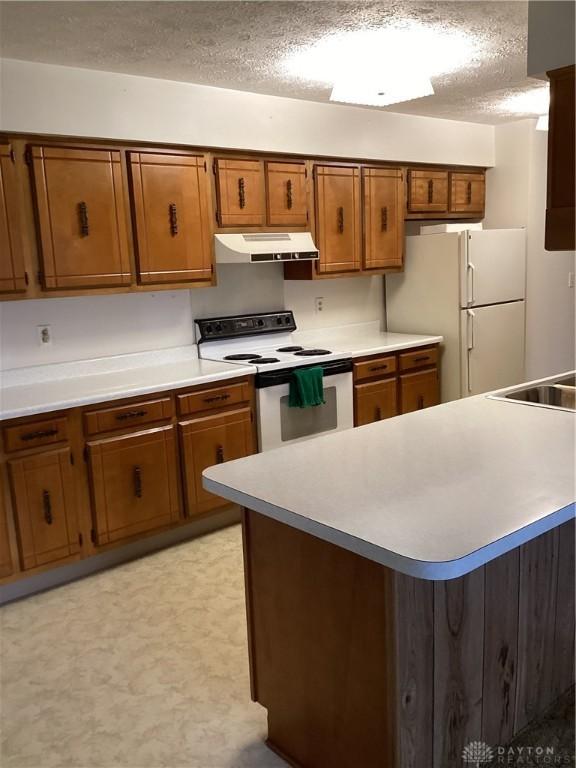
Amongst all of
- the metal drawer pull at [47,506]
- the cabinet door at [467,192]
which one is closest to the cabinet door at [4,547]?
the metal drawer pull at [47,506]

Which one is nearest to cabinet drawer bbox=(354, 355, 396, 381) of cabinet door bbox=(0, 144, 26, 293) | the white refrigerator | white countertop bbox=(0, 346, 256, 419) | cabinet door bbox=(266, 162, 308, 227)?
the white refrigerator

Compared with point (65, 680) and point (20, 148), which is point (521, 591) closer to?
point (65, 680)

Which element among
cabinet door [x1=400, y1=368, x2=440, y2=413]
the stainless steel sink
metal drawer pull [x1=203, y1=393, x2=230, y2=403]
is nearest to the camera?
the stainless steel sink

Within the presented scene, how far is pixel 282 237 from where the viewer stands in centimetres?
402

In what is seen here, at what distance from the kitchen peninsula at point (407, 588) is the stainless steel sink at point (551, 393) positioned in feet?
1.85

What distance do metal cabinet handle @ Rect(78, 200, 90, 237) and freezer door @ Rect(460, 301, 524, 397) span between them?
8.87 ft

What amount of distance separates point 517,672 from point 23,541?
2.16m

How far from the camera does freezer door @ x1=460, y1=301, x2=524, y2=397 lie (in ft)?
15.6

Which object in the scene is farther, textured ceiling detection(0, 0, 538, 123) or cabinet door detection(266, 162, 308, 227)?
cabinet door detection(266, 162, 308, 227)

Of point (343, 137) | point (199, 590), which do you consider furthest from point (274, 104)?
point (199, 590)

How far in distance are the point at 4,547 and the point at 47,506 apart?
0.82 ft

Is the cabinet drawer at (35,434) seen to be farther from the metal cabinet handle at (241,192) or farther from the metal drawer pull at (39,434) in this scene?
the metal cabinet handle at (241,192)

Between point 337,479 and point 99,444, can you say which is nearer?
point 337,479

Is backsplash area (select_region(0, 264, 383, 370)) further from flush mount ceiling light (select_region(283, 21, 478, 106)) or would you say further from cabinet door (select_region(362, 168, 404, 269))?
flush mount ceiling light (select_region(283, 21, 478, 106))
